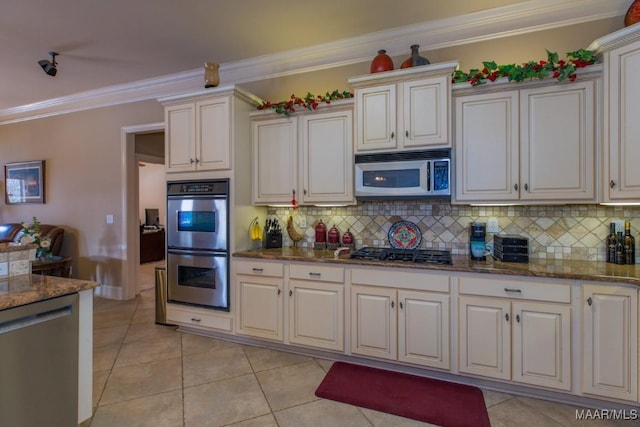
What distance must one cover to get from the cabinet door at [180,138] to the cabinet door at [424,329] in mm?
2361

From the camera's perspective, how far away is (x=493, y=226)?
8.64ft

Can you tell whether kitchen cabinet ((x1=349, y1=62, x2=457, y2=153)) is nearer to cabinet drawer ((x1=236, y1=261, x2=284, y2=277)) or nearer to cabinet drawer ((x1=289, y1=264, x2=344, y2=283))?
cabinet drawer ((x1=289, y1=264, x2=344, y2=283))

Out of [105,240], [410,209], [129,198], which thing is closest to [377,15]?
[410,209]

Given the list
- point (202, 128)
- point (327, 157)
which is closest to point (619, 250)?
point (327, 157)

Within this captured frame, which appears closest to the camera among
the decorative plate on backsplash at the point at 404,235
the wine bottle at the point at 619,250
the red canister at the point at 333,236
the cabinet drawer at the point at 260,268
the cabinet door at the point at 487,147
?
the wine bottle at the point at 619,250

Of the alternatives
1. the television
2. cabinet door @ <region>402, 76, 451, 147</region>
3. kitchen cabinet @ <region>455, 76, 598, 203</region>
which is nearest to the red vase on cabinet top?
cabinet door @ <region>402, 76, 451, 147</region>

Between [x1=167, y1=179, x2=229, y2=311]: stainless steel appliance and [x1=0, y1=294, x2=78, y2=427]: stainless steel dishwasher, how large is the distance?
51.7 inches

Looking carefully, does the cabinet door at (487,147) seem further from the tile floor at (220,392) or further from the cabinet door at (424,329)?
the tile floor at (220,392)

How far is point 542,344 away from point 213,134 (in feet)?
10.2

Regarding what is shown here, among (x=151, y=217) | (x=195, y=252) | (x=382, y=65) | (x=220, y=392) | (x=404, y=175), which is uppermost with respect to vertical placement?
(x=382, y=65)

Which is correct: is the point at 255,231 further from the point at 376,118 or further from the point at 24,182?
the point at 24,182

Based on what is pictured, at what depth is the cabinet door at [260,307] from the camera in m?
2.75

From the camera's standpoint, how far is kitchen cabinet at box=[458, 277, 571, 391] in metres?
1.99

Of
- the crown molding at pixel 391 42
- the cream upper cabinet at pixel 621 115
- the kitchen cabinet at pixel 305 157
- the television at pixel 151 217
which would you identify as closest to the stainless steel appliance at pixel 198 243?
the kitchen cabinet at pixel 305 157
